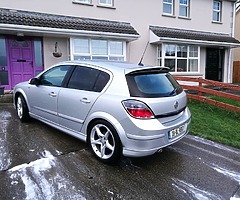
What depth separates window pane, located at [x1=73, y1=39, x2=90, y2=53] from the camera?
398 inches

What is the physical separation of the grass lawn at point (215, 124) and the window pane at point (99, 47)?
16.3 ft

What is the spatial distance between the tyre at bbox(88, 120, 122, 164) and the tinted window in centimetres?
66

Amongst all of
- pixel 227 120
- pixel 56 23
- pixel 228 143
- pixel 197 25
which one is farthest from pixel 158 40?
pixel 228 143

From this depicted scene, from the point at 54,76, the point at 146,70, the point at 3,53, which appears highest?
→ the point at 3,53

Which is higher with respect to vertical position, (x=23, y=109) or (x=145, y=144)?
(x=23, y=109)

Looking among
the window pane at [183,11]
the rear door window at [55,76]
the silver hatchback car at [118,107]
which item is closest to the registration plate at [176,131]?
the silver hatchback car at [118,107]

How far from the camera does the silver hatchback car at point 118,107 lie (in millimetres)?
3080

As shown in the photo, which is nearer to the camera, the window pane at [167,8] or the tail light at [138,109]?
the tail light at [138,109]

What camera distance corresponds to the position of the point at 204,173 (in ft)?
10.8

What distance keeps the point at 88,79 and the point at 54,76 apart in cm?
114

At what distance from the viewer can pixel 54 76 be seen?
4.57 meters

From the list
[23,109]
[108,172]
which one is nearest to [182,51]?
[23,109]

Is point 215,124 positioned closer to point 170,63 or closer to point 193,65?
point 170,63

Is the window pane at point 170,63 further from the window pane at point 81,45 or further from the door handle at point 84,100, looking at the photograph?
the door handle at point 84,100
